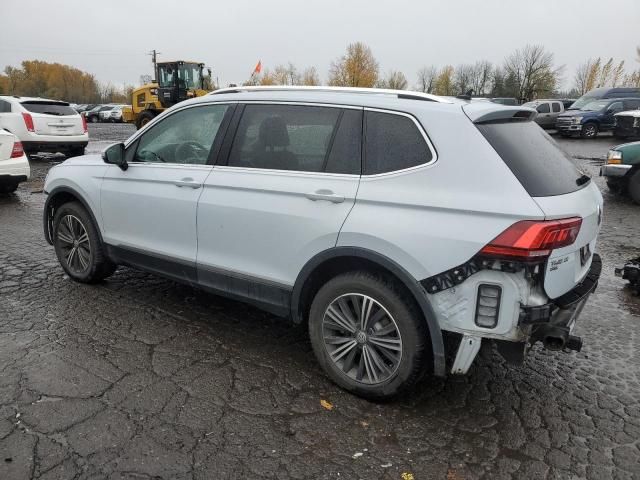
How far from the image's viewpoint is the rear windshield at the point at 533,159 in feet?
8.85

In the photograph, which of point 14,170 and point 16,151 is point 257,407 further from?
point 16,151

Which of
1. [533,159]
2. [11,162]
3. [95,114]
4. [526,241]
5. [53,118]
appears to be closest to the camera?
[526,241]

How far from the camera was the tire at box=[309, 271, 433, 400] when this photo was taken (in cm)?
289

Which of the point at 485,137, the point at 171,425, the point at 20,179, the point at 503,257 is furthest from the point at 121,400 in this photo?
the point at 20,179

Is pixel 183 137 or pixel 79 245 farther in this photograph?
pixel 79 245

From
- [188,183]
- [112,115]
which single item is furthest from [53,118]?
[112,115]

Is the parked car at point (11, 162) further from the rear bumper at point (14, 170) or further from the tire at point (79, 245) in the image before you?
the tire at point (79, 245)

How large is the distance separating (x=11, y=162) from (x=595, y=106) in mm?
24760

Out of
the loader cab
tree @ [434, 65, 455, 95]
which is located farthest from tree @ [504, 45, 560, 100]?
the loader cab

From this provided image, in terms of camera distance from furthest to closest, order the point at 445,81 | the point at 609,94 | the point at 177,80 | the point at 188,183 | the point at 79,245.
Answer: the point at 445,81 < the point at 609,94 < the point at 177,80 < the point at 79,245 < the point at 188,183

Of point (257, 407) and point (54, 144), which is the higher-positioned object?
point (54, 144)

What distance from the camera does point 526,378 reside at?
11.3ft

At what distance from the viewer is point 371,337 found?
3053 mm

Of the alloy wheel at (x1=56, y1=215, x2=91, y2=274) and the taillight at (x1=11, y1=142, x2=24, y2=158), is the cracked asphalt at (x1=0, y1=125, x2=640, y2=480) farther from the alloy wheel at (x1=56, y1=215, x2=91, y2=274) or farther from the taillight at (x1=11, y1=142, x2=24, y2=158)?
the taillight at (x1=11, y1=142, x2=24, y2=158)
